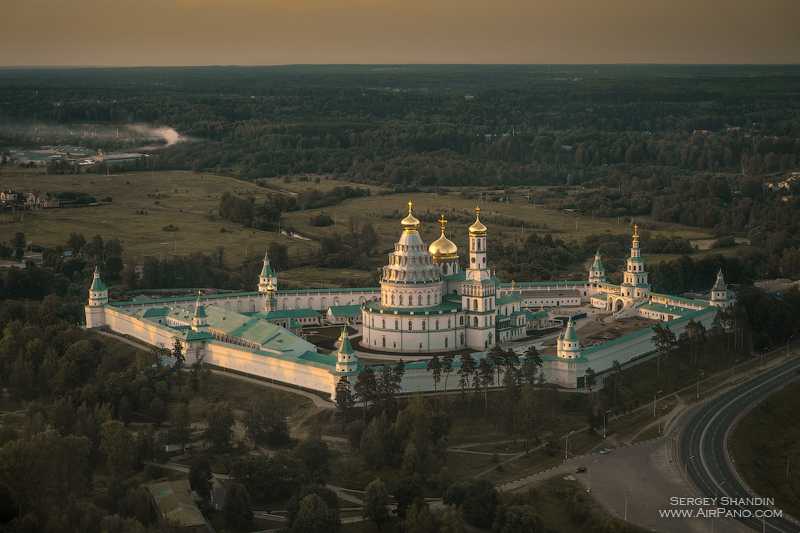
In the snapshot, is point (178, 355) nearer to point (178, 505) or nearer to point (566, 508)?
point (178, 505)

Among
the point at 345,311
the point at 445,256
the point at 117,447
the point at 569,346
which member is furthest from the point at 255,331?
the point at 569,346

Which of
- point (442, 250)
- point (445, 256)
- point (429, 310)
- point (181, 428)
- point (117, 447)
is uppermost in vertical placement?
point (442, 250)

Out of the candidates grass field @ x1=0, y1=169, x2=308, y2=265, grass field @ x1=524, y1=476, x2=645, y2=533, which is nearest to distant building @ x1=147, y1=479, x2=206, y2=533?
grass field @ x1=524, y1=476, x2=645, y2=533

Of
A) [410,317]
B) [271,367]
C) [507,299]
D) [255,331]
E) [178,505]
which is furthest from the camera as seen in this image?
[507,299]

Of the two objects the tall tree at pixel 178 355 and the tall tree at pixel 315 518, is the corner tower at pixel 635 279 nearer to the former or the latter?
the tall tree at pixel 178 355

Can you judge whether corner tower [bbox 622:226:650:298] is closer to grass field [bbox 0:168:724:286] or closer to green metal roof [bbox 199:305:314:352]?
grass field [bbox 0:168:724:286]

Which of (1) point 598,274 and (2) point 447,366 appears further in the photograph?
(1) point 598,274

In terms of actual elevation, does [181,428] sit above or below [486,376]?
below
